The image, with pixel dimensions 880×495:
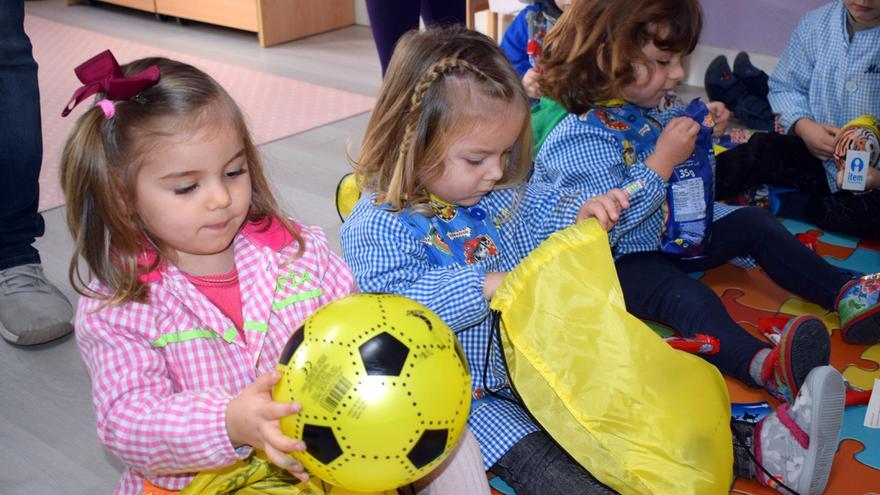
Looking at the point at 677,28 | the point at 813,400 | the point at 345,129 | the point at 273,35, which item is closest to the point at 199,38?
the point at 273,35

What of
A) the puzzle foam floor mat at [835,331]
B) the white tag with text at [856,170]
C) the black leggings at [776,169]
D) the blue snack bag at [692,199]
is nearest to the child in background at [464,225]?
the puzzle foam floor mat at [835,331]

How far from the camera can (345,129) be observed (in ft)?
9.81

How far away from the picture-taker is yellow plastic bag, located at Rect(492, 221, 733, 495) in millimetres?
1165

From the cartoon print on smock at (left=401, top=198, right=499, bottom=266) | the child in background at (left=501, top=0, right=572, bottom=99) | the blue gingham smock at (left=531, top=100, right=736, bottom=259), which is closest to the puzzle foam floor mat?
the blue gingham smock at (left=531, top=100, right=736, bottom=259)

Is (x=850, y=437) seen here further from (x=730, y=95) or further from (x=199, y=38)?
(x=199, y=38)

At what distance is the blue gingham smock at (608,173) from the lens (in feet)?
5.16

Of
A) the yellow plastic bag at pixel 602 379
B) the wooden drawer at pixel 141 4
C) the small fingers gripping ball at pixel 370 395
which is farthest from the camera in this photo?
the wooden drawer at pixel 141 4

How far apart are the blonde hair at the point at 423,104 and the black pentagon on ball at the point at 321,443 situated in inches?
20.0

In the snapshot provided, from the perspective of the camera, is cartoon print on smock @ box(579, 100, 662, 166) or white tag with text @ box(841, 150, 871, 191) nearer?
cartoon print on smock @ box(579, 100, 662, 166)

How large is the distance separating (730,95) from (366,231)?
2.00 metres

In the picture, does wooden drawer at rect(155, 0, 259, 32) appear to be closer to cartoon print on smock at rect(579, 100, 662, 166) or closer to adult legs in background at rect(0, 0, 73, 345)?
adult legs in background at rect(0, 0, 73, 345)

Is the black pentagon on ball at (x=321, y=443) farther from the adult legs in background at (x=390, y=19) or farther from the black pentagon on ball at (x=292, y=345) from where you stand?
the adult legs in background at (x=390, y=19)

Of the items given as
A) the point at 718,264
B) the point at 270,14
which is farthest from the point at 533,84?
the point at 270,14

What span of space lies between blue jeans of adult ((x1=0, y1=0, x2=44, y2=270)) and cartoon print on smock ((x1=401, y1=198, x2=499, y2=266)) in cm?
91
